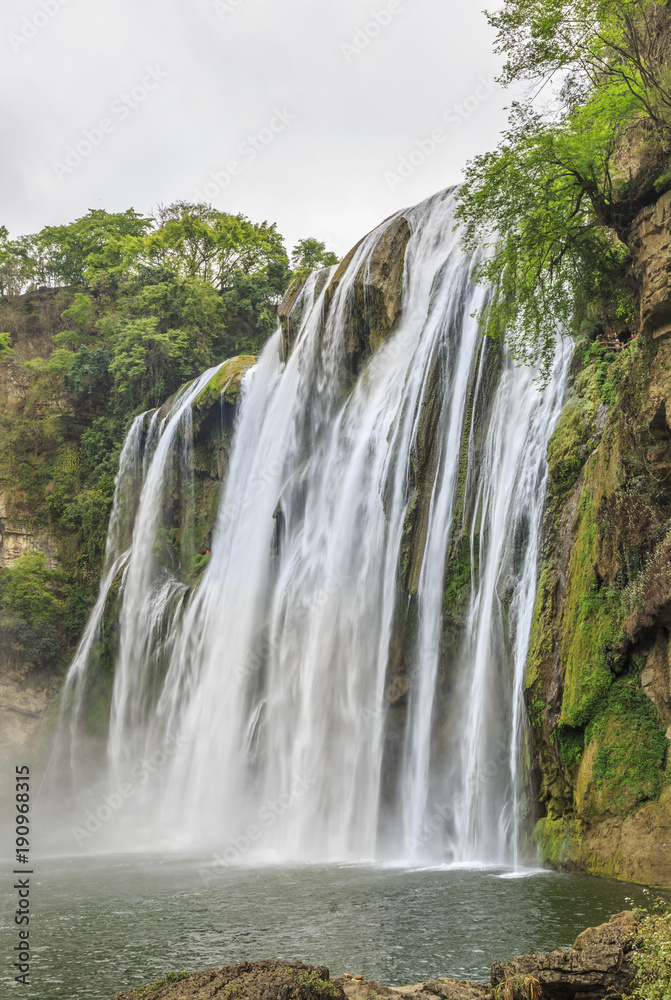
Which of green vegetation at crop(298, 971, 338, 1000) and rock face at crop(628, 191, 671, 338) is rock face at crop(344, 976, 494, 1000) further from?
rock face at crop(628, 191, 671, 338)

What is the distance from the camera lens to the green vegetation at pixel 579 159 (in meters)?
11.2

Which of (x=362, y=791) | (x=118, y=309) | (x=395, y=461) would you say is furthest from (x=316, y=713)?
(x=118, y=309)

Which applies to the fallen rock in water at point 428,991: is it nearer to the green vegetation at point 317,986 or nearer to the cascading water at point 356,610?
the green vegetation at point 317,986

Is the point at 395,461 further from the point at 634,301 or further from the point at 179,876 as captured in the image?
the point at 179,876

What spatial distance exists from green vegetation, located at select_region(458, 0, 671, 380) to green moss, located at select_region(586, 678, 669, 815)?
5.78 m

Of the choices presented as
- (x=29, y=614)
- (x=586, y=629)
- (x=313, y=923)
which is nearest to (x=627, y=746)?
(x=586, y=629)

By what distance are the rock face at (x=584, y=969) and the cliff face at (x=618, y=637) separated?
Answer: 409cm

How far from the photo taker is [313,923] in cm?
827

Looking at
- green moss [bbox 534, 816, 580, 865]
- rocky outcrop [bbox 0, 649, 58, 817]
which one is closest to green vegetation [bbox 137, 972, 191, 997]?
green moss [bbox 534, 816, 580, 865]

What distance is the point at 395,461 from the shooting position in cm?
1681

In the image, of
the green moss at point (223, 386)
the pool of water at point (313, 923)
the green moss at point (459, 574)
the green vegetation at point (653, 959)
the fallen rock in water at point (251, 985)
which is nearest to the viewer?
the green vegetation at point (653, 959)

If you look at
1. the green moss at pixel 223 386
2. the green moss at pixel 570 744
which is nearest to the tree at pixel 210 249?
the green moss at pixel 223 386

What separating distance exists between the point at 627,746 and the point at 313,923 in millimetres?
4684

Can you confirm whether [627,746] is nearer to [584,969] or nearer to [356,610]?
[584,969]
